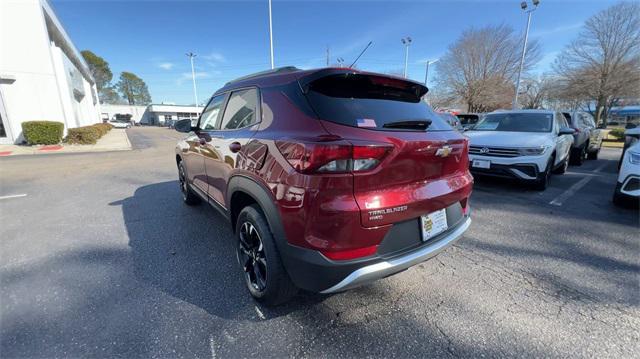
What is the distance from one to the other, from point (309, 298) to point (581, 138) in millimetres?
9737

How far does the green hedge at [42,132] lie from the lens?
1298 centimetres

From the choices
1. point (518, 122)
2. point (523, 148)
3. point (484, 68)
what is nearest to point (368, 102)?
point (523, 148)

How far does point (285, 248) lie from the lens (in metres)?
1.80

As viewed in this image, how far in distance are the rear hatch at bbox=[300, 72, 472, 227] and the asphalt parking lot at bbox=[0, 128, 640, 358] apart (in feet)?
2.73

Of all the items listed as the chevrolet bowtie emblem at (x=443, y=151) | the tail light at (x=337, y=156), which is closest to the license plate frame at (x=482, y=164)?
the chevrolet bowtie emblem at (x=443, y=151)

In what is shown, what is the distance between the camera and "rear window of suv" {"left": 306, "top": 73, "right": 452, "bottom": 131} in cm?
182

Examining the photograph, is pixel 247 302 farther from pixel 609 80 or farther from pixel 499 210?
pixel 609 80

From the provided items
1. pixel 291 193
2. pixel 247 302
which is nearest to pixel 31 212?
pixel 247 302

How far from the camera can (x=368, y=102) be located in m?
2.03

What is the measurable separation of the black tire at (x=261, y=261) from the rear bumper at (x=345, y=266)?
15 cm

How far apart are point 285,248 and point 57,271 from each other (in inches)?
98.5

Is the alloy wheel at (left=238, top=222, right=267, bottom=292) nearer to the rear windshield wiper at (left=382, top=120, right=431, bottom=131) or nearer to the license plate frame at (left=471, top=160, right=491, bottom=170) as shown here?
the rear windshield wiper at (left=382, top=120, right=431, bottom=131)

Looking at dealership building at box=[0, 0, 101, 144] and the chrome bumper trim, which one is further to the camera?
dealership building at box=[0, 0, 101, 144]

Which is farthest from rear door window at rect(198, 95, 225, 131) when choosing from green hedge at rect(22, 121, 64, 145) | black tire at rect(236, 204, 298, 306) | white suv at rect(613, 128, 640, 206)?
green hedge at rect(22, 121, 64, 145)
